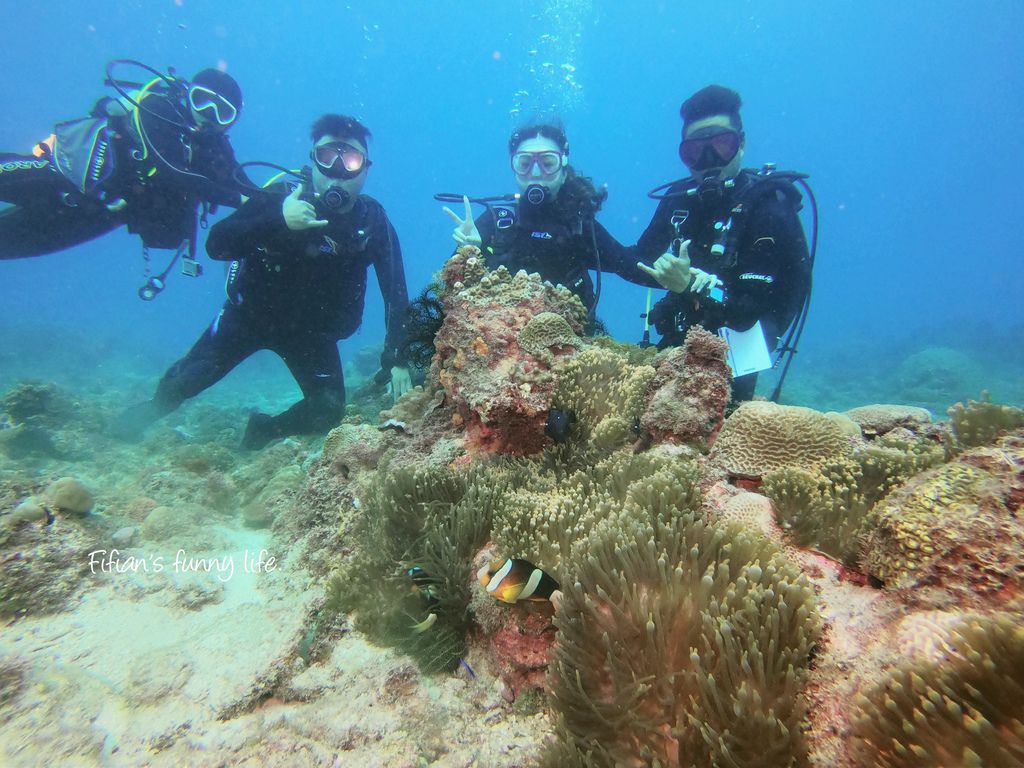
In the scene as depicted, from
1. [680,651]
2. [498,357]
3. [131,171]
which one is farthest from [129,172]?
[680,651]

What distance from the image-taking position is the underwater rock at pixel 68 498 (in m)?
3.99

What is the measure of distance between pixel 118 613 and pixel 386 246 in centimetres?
687

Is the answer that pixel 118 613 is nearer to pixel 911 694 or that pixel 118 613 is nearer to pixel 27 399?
pixel 911 694

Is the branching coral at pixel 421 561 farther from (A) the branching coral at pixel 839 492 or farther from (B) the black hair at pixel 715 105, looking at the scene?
(B) the black hair at pixel 715 105

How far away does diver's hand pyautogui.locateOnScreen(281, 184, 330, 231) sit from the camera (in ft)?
23.6

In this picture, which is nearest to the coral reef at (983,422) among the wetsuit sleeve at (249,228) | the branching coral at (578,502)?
the branching coral at (578,502)

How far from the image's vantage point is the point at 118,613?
3279 millimetres

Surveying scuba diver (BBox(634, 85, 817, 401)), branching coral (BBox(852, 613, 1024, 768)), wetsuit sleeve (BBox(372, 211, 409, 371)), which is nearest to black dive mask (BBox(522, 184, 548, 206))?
scuba diver (BBox(634, 85, 817, 401))

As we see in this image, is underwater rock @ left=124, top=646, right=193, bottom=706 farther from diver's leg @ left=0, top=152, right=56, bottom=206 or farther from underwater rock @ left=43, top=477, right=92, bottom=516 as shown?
diver's leg @ left=0, top=152, right=56, bottom=206

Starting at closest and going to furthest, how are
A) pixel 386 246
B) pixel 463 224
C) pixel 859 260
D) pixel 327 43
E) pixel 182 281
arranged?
pixel 463 224 < pixel 386 246 < pixel 327 43 < pixel 182 281 < pixel 859 260

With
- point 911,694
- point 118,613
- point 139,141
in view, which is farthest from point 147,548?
point 139,141

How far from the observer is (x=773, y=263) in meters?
6.57

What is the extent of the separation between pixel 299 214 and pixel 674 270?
5641 millimetres

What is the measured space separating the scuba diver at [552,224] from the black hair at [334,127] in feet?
7.02
